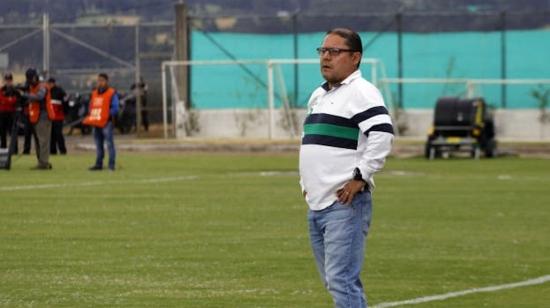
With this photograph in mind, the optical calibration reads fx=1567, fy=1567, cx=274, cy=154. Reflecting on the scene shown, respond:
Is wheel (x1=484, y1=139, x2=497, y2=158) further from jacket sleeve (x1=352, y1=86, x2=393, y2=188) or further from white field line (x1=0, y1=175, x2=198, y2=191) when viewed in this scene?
jacket sleeve (x1=352, y1=86, x2=393, y2=188)

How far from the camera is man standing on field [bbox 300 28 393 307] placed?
938 cm

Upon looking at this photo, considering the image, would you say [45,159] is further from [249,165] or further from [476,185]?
[476,185]

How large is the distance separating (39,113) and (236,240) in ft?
49.1

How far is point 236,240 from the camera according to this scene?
1734 centimetres

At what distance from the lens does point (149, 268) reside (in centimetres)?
1480

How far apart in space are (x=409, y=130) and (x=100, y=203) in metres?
26.9

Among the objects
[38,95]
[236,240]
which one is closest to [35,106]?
[38,95]

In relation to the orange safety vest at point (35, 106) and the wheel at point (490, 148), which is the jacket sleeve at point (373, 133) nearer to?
the orange safety vest at point (35, 106)

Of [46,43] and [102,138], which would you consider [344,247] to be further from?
[46,43]

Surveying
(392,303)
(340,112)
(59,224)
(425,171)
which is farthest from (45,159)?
(340,112)

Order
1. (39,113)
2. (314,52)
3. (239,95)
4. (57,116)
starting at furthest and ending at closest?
(314,52) < (239,95) < (57,116) < (39,113)

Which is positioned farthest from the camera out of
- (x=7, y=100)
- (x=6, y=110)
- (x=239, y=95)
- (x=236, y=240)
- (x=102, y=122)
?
(x=239, y=95)

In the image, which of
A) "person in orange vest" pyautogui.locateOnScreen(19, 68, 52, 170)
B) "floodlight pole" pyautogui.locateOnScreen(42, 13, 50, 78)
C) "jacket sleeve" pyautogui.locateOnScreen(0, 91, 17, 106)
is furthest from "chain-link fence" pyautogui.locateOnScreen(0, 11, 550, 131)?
"person in orange vest" pyautogui.locateOnScreen(19, 68, 52, 170)

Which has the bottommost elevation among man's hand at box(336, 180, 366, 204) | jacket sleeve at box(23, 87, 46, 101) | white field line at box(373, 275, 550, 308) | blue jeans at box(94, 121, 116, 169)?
white field line at box(373, 275, 550, 308)
